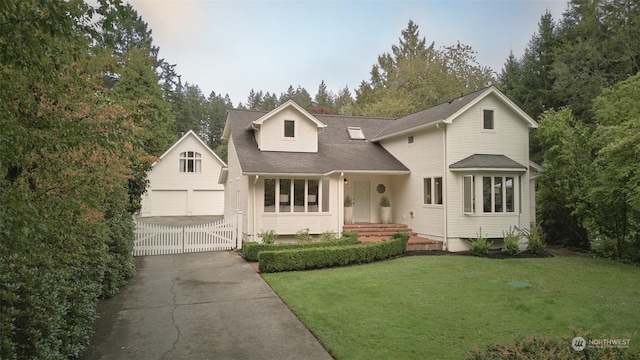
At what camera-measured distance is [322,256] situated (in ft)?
38.4

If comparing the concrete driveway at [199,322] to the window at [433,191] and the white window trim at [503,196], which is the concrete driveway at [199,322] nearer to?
the window at [433,191]

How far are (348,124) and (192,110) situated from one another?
43295mm

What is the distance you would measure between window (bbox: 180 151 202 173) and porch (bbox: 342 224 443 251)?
56.7 ft

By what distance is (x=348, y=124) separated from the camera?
21.5 meters

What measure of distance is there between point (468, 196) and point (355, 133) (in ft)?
25.6

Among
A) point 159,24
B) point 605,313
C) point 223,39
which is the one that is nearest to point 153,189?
point 223,39

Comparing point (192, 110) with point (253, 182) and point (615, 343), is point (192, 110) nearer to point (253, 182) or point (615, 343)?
point (253, 182)

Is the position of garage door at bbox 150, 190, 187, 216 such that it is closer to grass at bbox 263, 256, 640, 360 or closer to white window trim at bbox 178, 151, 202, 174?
white window trim at bbox 178, 151, 202, 174

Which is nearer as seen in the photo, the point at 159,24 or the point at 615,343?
the point at 615,343

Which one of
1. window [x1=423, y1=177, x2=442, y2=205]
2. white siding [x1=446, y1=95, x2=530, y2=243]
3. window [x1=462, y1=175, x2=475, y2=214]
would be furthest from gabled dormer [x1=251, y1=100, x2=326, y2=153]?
window [x1=462, y1=175, x2=475, y2=214]

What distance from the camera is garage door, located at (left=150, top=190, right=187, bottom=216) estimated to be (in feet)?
94.0

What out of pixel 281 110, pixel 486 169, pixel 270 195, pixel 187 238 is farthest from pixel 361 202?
pixel 187 238

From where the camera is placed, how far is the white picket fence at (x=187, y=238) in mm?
14367

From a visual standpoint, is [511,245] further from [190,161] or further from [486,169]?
[190,161]
